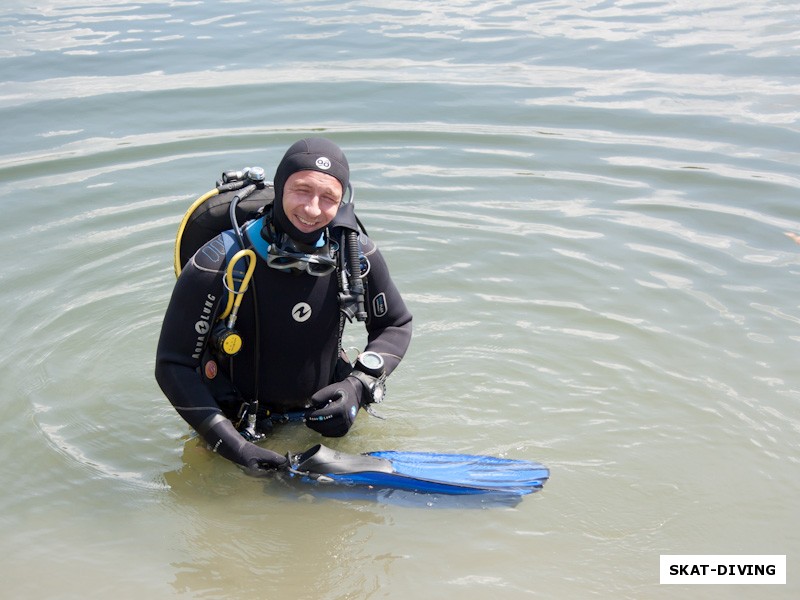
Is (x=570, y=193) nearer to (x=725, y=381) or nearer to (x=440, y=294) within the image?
(x=440, y=294)

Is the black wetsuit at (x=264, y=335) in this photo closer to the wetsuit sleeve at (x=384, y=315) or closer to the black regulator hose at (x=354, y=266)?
the wetsuit sleeve at (x=384, y=315)

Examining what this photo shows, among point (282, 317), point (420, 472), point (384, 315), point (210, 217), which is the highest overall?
point (210, 217)

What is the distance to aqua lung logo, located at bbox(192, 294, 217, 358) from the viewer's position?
356 cm

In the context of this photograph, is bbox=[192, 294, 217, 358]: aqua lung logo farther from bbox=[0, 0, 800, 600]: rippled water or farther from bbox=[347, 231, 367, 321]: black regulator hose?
bbox=[0, 0, 800, 600]: rippled water

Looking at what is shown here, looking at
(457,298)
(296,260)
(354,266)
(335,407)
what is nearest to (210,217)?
(296,260)

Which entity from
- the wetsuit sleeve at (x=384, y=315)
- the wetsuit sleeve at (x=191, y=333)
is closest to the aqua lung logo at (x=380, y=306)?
the wetsuit sleeve at (x=384, y=315)

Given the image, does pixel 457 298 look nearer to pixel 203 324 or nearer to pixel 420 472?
pixel 420 472

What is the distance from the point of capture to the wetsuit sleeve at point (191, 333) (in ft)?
11.6

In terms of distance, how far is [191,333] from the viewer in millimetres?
3570

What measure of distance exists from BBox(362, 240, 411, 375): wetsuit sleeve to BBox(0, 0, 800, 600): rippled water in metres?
0.53

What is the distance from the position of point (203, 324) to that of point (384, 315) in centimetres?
78

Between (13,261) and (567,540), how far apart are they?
12.8 ft

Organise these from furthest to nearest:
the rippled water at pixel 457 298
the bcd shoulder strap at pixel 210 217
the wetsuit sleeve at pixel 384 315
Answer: the wetsuit sleeve at pixel 384 315
the bcd shoulder strap at pixel 210 217
the rippled water at pixel 457 298

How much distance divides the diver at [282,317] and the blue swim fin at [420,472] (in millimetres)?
118
